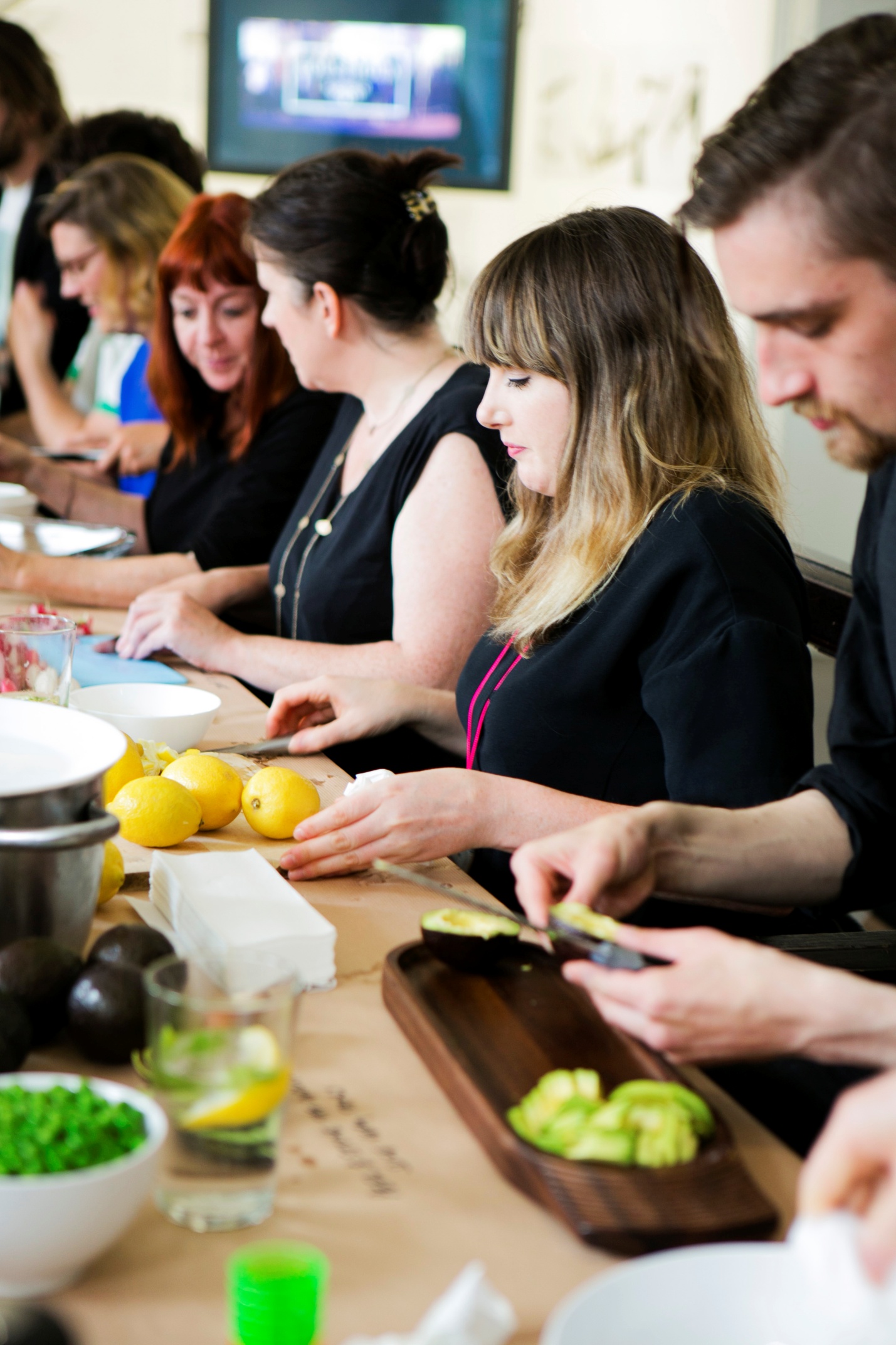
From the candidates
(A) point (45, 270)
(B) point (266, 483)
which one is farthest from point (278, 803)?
(A) point (45, 270)

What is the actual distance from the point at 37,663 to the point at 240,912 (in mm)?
644

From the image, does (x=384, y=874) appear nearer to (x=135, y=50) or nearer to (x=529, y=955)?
(x=529, y=955)

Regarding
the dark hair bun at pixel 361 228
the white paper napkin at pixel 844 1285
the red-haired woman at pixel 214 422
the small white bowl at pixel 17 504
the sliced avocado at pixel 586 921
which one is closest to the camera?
the white paper napkin at pixel 844 1285

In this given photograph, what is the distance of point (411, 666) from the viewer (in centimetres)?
203

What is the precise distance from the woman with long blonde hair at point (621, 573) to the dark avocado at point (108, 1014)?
0.45m

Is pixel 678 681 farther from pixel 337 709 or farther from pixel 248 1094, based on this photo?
pixel 248 1094

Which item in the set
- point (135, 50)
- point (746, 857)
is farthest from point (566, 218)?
point (135, 50)

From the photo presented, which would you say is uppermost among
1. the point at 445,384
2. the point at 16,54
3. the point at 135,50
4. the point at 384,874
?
the point at 135,50

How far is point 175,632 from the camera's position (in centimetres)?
205

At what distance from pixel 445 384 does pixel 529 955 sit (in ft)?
4.53

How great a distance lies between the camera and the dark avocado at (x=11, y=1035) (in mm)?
792

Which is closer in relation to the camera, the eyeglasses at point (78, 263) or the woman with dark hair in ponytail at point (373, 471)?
the woman with dark hair in ponytail at point (373, 471)

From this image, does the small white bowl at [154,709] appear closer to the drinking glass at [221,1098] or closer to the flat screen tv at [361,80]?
A: the drinking glass at [221,1098]

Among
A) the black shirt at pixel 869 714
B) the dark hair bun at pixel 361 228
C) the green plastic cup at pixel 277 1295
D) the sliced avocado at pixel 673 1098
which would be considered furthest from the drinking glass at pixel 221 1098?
the dark hair bun at pixel 361 228
